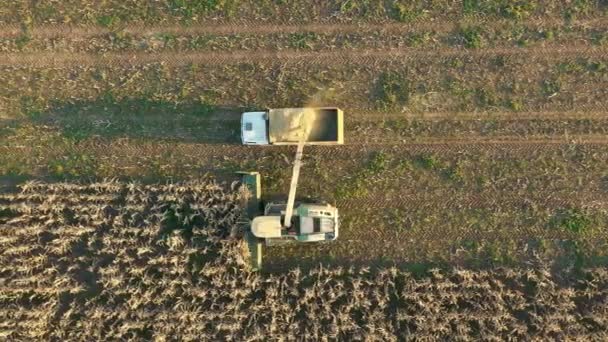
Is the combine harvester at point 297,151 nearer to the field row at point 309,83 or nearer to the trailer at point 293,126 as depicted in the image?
the trailer at point 293,126

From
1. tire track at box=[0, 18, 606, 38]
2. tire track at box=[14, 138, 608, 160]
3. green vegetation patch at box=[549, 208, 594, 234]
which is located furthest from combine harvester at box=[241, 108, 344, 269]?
green vegetation patch at box=[549, 208, 594, 234]

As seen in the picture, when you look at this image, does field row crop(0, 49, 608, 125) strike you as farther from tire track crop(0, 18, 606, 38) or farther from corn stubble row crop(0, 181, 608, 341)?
corn stubble row crop(0, 181, 608, 341)

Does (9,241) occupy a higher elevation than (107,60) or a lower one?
lower

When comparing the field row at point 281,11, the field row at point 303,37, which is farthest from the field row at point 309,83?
the field row at point 281,11

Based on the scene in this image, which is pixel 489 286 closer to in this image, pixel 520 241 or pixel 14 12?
pixel 520 241

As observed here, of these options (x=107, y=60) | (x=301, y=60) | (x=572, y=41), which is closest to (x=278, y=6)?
(x=301, y=60)

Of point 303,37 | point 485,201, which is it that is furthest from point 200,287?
point 485,201
